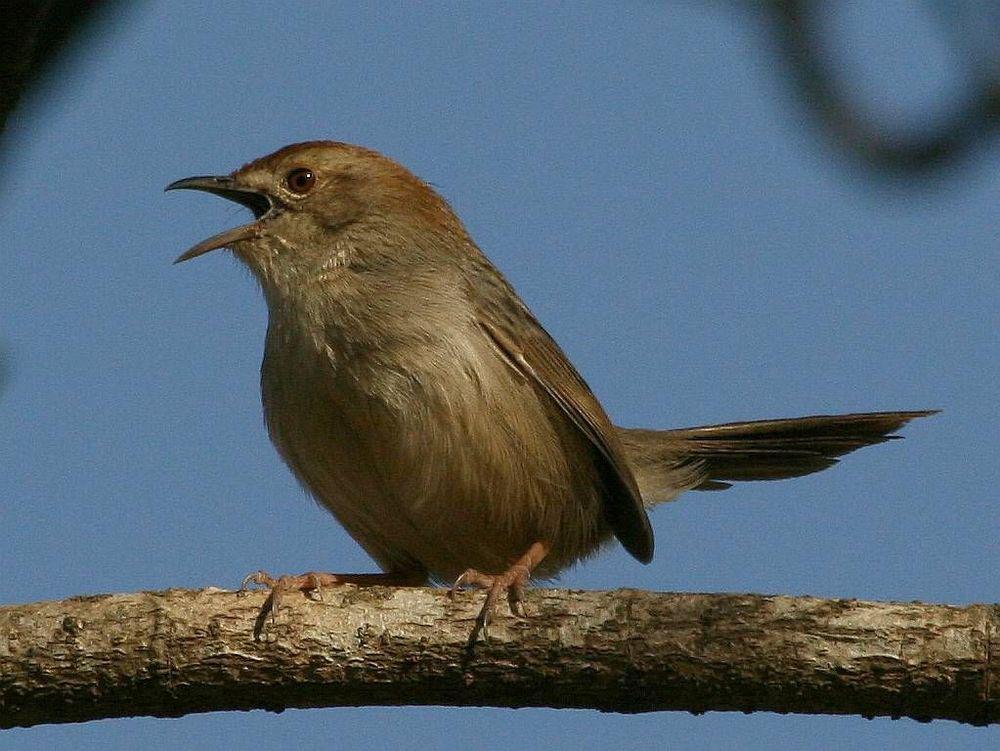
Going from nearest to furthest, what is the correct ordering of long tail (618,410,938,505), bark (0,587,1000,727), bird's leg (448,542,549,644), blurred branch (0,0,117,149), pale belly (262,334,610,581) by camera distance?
blurred branch (0,0,117,149)
bark (0,587,1000,727)
bird's leg (448,542,549,644)
pale belly (262,334,610,581)
long tail (618,410,938,505)

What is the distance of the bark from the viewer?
4.59 m

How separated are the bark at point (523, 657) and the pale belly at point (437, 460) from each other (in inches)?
46.0

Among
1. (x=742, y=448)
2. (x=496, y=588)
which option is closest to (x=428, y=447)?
(x=496, y=588)

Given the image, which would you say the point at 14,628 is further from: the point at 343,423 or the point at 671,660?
the point at 671,660

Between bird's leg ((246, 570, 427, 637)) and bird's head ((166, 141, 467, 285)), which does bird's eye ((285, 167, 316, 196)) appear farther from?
bird's leg ((246, 570, 427, 637))

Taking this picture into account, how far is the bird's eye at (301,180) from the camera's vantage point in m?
6.84

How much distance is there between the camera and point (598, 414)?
22.4ft

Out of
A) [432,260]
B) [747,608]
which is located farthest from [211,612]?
[432,260]

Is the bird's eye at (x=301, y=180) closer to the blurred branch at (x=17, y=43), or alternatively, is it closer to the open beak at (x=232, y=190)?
the open beak at (x=232, y=190)

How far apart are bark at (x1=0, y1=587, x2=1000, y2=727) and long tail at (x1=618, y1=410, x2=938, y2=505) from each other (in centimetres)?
281

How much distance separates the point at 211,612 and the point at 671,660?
1.64m

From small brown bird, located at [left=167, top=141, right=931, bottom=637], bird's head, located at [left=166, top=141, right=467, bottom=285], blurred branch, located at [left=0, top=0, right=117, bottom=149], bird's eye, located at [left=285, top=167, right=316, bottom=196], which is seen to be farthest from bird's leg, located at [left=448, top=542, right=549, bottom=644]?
blurred branch, located at [left=0, top=0, right=117, bottom=149]

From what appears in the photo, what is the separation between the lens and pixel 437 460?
6.00 m

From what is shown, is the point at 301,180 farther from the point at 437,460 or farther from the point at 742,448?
the point at 742,448
